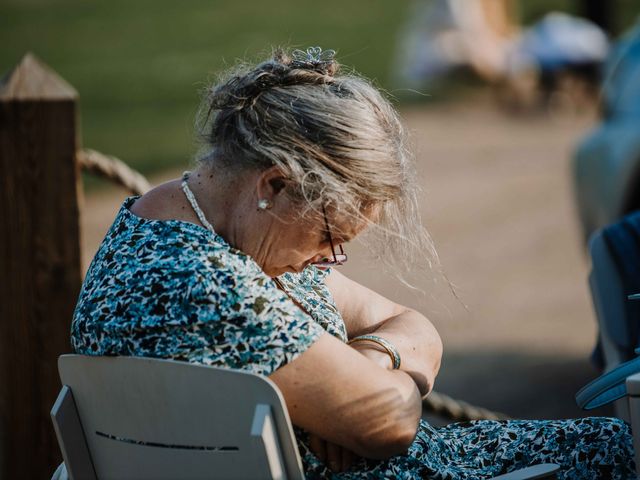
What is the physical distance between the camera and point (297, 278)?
225 cm

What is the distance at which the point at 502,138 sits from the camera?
35.0ft

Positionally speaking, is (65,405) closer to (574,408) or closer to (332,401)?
(332,401)

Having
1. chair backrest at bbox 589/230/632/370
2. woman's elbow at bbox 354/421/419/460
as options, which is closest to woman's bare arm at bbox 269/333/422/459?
woman's elbow at bbox 354/421/419/460

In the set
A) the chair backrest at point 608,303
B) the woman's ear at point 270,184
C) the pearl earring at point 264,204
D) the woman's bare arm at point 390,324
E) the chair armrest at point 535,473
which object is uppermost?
the woman's ear at point 270,184

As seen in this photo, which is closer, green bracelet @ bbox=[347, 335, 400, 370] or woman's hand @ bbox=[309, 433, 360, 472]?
woman's hand @ bbox=[309, 433, 360, 472]

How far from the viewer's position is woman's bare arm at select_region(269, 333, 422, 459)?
5.83 feet

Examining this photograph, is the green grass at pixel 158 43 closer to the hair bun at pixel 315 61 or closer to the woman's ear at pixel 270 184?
the hair bun at pixel 315 61

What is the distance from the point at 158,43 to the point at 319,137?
707 inches

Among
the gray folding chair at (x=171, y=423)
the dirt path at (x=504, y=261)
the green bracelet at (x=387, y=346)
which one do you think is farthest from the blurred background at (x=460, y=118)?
the gray folding chair at (x=171, y=423)

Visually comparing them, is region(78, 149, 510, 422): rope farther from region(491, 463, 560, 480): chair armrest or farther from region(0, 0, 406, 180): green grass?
region(0, 0, 406, 180): green grass

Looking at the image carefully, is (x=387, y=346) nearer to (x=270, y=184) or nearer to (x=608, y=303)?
(x=270, y=184)

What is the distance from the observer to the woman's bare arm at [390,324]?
Result: 2.19m

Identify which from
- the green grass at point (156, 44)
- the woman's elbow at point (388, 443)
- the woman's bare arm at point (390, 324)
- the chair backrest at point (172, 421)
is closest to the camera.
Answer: the chair backrest at point (172, 421)

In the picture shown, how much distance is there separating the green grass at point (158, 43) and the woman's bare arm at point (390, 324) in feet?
22.9
